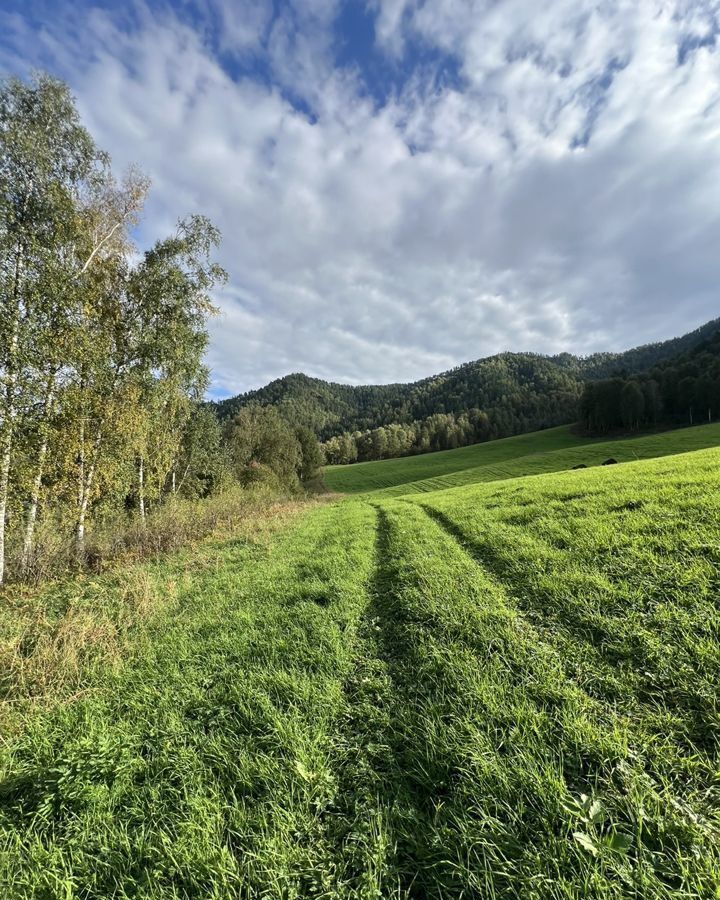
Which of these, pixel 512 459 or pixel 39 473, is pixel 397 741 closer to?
pixel 39 473

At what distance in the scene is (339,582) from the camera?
828 cm

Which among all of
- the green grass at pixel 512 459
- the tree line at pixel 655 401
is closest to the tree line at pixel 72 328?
the green grass at pixel 512 459

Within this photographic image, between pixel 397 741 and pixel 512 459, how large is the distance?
54.2 metres

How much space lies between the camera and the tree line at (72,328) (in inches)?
400

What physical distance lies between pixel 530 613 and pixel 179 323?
57.2 ft

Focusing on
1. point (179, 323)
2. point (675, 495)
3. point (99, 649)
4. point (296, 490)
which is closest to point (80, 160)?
point (179, 323)

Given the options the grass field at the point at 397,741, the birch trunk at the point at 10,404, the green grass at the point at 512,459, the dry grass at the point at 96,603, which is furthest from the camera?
the green grass at the point at 512,459

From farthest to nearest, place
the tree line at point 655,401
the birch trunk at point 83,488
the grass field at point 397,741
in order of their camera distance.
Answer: the tree line at point 655,401
the birch trunk at point 83,488
the grass field at point 397,741

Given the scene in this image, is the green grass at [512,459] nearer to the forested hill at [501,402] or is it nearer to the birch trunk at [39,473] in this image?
the forested hill at [501,402]

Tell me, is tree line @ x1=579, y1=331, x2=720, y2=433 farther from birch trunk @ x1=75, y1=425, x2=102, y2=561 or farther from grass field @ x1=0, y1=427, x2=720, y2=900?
birch trunk @ x1=75, y1=425, x2=102, y2=561

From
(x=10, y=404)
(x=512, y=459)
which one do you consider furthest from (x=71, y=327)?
(x=512, y=459)

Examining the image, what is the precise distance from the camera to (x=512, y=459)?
52781 millimetres

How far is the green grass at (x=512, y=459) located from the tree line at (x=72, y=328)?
3024cm

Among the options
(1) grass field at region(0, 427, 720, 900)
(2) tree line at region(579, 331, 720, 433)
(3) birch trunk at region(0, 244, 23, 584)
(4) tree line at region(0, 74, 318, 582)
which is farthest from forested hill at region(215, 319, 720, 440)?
(1) grass field at region(0, 427, 720, 900)
